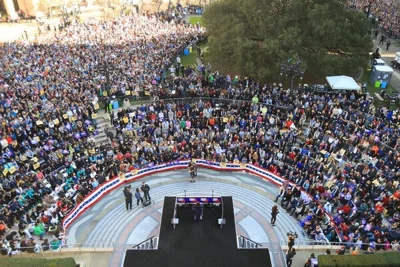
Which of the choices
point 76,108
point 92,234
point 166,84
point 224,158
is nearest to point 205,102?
point 166,84

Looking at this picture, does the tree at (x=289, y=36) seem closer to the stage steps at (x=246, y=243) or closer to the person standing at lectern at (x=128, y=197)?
the stage steps at (x=246, y=243)

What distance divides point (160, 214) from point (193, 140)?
6.97 metres

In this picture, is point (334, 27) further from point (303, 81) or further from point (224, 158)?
point (224, 158)

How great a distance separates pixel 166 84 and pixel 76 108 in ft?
30.9

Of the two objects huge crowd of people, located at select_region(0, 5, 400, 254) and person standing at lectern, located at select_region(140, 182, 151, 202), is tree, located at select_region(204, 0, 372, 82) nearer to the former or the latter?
huge crowd of people, located at select_region(0, 5, 400, 254)

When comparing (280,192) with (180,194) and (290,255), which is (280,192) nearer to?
(290,255)

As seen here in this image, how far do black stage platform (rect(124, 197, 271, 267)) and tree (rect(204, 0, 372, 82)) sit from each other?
18051 mm

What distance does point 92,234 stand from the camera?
791 inches

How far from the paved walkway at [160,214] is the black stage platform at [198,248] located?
948mm

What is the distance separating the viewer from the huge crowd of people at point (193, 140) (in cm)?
2019

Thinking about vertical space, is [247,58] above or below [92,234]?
above

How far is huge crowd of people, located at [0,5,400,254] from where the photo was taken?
20.2 m

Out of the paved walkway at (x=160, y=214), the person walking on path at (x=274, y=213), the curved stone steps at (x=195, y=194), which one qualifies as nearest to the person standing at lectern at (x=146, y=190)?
the paved walkway at (x=160, y=214)

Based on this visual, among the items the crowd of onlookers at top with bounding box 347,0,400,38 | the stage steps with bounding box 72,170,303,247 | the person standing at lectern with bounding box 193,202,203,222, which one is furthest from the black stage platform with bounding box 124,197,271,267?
the crowd of onlookers at top with bounding box 347,0,400,38
